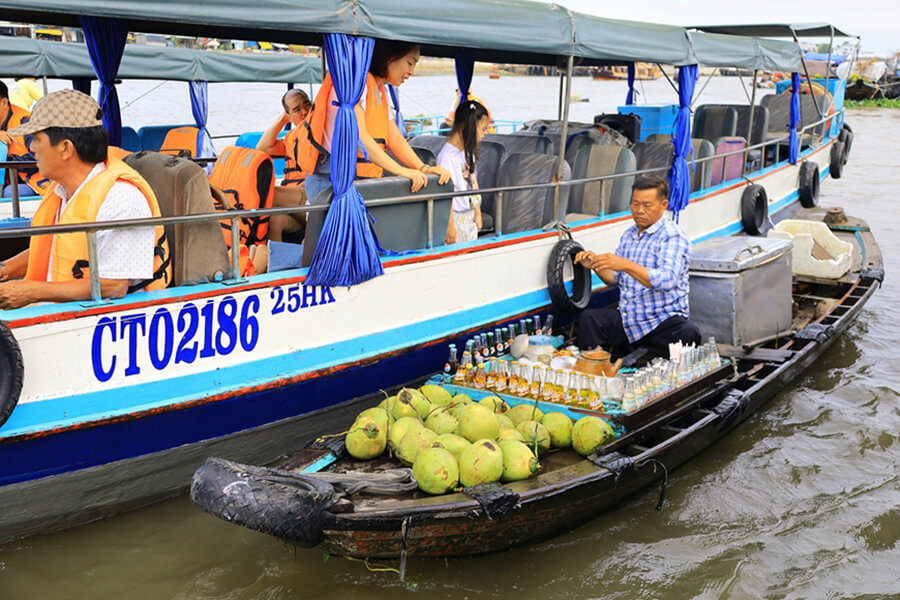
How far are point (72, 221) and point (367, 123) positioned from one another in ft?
6.35

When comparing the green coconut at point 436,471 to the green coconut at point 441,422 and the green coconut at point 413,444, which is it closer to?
the green coconut at point 413,444

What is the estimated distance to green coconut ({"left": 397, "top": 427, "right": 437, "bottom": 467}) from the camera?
3920 millimetres

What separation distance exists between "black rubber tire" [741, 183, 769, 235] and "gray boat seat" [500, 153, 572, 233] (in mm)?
4035

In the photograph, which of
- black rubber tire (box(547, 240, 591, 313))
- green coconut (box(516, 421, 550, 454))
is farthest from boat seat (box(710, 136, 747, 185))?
green coconut (box(516, 421, 550, 454))

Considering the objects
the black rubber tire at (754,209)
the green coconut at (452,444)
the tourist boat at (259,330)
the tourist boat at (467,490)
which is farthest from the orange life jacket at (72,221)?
the black rubber tire at (754,209)

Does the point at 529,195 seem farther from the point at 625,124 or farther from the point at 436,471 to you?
the point at 625,124

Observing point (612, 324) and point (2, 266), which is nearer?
point (2, 266)

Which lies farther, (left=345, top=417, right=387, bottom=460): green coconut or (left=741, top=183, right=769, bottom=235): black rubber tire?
(left=741, top=183, right=769, bottom=235): black rubber tire

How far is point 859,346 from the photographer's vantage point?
7.84 meters

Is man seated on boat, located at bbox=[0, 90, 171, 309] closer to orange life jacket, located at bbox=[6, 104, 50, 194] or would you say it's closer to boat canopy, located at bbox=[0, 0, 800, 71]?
boat canopy, located at bbox=[0, 0, 800, 71]

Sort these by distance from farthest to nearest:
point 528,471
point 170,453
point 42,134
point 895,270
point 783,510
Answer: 1. point 895,270
2. point 783,510
3. point 170,453
4. point 528,471
5. point 42,134

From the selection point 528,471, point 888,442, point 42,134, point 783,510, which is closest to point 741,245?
point 888,442

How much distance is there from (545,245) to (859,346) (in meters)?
3.62

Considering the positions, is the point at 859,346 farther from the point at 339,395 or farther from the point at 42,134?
the point at 42,134
